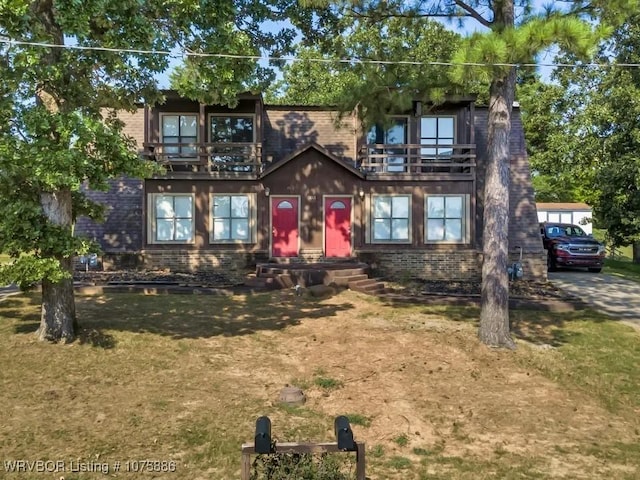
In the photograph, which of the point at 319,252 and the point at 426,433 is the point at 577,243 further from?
the point at 426,433

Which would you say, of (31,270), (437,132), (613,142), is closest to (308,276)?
(31,270)

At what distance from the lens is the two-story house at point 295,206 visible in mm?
18312

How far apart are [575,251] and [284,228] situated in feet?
42.5

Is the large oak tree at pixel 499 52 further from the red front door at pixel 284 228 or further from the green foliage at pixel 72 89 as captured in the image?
the red front door at pixel 284 228

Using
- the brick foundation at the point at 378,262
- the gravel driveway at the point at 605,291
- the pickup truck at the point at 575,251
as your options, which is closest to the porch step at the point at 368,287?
the brick foundation at the point at 378,262

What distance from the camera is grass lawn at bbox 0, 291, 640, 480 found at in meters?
5.21

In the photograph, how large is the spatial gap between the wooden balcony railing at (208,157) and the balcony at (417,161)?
4.31 meters

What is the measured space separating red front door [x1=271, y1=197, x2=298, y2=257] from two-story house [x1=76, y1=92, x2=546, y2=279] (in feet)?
0.13

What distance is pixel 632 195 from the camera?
23859 mm

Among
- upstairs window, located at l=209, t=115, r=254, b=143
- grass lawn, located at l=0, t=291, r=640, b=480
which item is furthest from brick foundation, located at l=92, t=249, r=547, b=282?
grass lawn, located at l=0, t=291, r=640, b=480

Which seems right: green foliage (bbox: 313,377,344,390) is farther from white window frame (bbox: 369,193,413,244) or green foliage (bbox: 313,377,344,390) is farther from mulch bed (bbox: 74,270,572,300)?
white window frame (bbox: 369,193,413,244)

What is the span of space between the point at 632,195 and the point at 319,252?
1644cm

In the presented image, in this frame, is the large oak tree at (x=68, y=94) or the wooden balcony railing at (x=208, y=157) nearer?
the large oak tree at (x=68, y=94)

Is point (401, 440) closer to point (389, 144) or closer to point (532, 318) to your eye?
point (532, 318)
